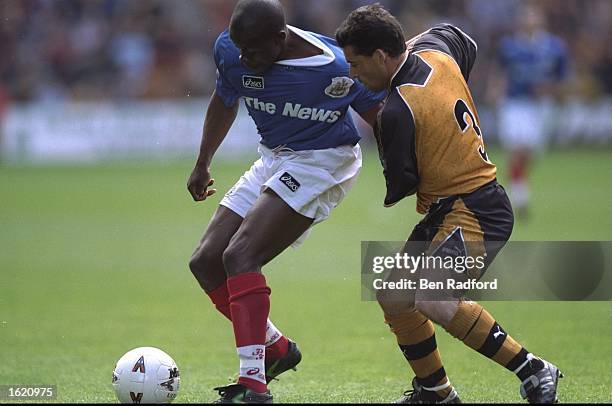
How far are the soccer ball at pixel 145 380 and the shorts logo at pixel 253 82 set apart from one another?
1.55 m

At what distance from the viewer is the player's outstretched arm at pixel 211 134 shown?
19.8ft

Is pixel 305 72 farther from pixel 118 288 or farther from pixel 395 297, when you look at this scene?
pixel 118 288

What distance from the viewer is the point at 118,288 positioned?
9.97m

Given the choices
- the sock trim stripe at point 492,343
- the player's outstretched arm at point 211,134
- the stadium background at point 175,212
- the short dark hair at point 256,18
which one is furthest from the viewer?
the stadium background at point 175,212

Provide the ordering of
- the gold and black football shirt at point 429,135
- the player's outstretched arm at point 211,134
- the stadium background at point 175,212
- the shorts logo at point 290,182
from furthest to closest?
the stadium background at point 175,212, the player's outstretched arm at point 211,134, the shorts logo at point 290,182, the gold and black football shirt at point 429,135

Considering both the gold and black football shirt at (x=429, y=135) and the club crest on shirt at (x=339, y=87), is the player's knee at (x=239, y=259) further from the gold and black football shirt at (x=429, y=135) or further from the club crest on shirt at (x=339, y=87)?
the club crest on shirt at (x=339, y=87)

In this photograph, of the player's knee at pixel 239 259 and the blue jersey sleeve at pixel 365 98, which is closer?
the player's knee at pixel 239 259

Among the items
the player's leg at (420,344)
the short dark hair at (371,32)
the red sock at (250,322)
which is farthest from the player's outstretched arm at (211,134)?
the player's leg at (420,344)

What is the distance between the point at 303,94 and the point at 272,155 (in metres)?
0.45

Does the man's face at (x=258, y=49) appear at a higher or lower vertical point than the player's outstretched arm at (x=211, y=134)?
higher

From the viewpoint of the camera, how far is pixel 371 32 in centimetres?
506

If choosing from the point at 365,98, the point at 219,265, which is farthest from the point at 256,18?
the point at 219,265

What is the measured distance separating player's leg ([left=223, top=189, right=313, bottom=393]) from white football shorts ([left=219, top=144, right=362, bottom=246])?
0.30 feet

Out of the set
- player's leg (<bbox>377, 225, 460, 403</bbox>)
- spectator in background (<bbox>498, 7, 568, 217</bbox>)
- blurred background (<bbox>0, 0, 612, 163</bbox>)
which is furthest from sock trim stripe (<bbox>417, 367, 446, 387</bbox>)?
blurred background (<bbox>0, 0, 612, 163</bbox>)
